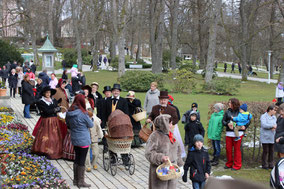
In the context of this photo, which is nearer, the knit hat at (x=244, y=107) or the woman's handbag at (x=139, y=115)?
the knit hat at (x=244, y=107)

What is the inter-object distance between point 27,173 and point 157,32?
112ft

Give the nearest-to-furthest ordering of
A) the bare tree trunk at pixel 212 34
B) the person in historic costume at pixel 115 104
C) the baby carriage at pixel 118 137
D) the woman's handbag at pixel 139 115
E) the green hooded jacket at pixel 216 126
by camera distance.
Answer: the baby carriage at pixel 118 137 → the person in historic costume at pixel 115 104 → the green hooded jacket at pixel 216 126 → the woman's handbag at pixel 139 115 → the bare tree trunk at pixel 212 34

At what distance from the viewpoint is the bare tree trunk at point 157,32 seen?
38156 mm

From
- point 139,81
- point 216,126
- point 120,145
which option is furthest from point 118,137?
point 139,81

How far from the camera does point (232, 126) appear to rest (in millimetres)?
9555

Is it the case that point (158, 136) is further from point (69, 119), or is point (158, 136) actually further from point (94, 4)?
point (94, 4)

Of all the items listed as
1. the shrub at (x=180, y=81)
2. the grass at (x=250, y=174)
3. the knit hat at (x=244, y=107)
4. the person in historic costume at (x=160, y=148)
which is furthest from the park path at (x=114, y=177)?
the shrub at (x=180, y=81)

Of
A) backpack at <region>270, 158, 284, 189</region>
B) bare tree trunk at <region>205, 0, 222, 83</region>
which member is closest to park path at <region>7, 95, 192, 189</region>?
backpack at <region>270, 158, 284, 189</region>

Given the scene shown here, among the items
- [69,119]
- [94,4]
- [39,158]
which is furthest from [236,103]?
[94,4]

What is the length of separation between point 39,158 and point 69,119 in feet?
5.59

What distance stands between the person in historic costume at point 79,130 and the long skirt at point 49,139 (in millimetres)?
2056

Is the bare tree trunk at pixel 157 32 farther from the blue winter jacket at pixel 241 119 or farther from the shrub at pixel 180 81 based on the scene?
the blue winter jacket at pixel 241 119

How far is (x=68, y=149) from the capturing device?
32.0ft

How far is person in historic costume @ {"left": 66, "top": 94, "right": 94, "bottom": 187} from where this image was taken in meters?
7.66
